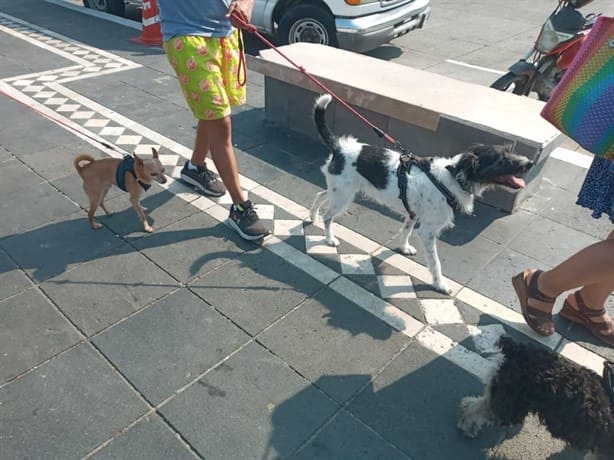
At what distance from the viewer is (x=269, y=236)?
3.92 metres

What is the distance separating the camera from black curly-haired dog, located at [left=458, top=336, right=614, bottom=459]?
200 centimetres

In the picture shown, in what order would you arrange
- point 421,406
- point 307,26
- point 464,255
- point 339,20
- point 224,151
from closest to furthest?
point 421,406 < point 224,151 < point 464,255 < point 339,20 < point 307,26

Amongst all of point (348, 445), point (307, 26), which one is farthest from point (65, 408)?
point (307, 26)

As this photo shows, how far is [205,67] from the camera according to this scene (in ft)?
11.2

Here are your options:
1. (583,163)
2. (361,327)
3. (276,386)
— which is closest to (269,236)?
(361,327)

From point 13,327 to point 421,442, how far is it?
2584 millimetres

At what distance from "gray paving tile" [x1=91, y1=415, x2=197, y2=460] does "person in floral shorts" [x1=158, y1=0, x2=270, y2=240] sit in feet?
5.65

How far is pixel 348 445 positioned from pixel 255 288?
1.34 m

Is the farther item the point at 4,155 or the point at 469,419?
the point at 4,155

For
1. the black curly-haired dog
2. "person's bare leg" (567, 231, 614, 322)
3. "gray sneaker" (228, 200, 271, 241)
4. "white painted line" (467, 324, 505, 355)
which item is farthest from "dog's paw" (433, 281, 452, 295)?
"gray sneaker" (228, 200, 271, 241)

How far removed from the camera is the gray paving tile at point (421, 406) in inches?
94.6

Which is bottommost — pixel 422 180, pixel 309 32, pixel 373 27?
pixel 422 180

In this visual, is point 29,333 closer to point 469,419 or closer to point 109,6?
point 469,419

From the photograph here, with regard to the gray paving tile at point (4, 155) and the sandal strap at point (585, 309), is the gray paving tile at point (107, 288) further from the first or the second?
the sandal strap at point (585, 309)
